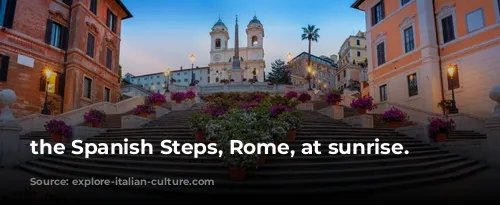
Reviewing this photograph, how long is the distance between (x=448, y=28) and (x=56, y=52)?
90.0ft

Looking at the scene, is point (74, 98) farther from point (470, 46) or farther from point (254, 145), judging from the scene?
point (470, 46)

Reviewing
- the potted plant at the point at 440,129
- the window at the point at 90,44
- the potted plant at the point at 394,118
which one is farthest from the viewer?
the window at the point at 90,44

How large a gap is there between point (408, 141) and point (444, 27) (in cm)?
1199

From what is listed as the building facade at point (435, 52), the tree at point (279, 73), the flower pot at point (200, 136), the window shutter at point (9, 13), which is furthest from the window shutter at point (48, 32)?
the tree at point (279, 73)

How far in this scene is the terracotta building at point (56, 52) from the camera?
16.9 m

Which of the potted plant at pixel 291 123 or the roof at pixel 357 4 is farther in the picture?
the roof at pixel 357 4

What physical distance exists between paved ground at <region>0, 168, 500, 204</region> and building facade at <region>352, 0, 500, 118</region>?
31.8 ft

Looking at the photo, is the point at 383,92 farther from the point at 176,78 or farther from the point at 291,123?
the point at 176,78

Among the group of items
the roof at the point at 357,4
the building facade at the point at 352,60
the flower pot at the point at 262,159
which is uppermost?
the building facade at the point at 352,60

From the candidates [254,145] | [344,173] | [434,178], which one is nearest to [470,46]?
[434,178]

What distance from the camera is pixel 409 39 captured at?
20156mm

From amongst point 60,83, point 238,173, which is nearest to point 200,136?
point 238,173

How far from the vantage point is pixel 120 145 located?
9.62 meters

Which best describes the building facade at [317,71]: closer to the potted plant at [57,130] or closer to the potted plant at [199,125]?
the potted plant at [199,125]
